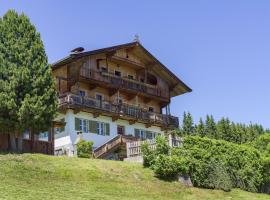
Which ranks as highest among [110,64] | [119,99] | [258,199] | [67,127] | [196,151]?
[110,64]

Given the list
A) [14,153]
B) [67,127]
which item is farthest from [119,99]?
[14,153]

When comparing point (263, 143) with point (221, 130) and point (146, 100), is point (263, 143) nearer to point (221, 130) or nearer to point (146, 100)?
point (146, 100)

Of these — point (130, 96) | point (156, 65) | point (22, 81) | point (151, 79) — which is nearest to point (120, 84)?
point (130, 96)

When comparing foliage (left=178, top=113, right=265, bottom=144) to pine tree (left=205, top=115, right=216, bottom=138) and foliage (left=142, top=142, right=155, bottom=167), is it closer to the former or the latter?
pine tree (left=205, top=115, right=216, bottom=138)

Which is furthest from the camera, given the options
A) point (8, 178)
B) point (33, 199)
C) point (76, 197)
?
point (8, 178)

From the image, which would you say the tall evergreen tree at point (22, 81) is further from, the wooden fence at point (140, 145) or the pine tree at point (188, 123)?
the pine tree at point (188, 123)

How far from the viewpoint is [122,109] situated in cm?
4550

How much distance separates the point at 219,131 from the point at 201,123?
4.02 meters

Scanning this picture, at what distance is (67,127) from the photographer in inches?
1626

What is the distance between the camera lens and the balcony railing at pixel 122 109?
41438 millimetres

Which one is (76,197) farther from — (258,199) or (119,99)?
(119,99)

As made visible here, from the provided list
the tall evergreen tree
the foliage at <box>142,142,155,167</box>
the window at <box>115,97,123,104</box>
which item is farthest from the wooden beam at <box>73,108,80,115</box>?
the foliage at <box>142,142,155,167</box>

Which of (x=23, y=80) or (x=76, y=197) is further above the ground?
(x=23, y=80)

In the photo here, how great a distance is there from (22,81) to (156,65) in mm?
24246
